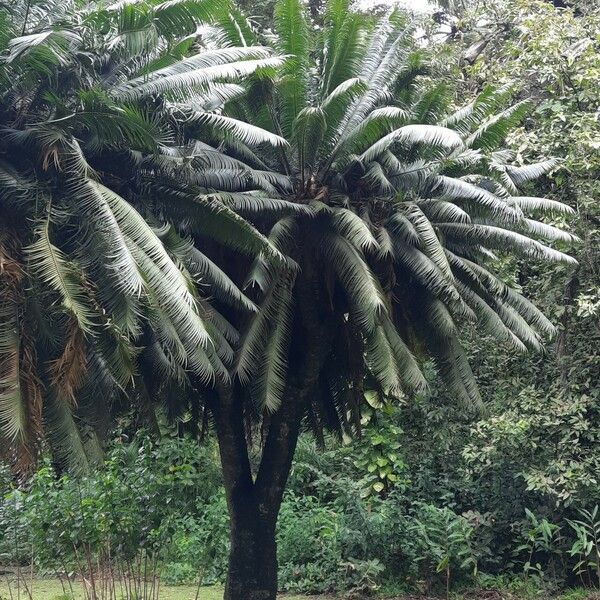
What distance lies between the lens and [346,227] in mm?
8805

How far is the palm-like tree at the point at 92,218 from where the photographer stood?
22.2ft

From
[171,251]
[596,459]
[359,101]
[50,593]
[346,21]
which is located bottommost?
[50,593]

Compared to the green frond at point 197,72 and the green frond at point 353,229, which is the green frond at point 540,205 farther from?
the green frond at point 197,72

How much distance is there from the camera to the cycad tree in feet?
28.8

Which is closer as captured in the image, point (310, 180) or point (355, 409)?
point (310, 180)

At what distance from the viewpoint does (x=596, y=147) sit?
11141 mm

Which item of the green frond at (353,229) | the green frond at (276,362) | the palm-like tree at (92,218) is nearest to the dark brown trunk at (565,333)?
the green frond at (353,229)

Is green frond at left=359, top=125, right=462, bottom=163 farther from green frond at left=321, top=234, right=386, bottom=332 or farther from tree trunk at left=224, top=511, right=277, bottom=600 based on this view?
tree trunk at left=224, top=511, right=277, bottom=600

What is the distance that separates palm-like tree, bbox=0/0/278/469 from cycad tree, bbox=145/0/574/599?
1.64ft

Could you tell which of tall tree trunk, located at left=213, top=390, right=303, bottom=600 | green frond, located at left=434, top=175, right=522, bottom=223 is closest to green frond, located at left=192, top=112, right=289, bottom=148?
green frond, located at left=434, top=175, right=522, bottom=223

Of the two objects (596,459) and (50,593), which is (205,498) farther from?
(596,459)

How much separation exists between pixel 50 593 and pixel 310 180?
7.72 m

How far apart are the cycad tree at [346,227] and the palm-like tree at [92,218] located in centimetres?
50

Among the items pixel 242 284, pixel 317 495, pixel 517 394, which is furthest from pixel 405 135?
pixel 317 495
